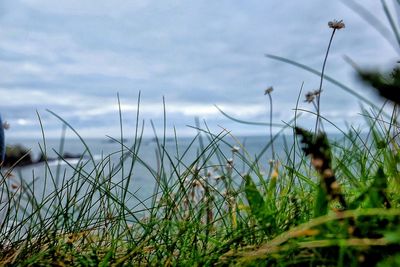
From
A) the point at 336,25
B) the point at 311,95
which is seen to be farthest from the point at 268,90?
the point at 336,25

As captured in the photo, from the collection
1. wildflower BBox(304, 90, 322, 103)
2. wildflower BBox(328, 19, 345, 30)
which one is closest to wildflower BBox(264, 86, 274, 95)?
wildflower BBox(304, 90, 322, 103)

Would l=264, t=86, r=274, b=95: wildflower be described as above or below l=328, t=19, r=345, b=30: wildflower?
below

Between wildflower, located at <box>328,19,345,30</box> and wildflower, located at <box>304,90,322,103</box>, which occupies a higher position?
wildflower, located at <box>328,19,345,30</box>

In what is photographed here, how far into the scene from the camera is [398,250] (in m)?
1.27

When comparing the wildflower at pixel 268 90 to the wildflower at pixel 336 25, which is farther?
the wildflower at pixel 268 90

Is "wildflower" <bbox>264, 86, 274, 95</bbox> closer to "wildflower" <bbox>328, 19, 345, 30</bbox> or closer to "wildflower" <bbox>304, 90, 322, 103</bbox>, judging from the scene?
"wildflower" <bbox>304, 90, 322, 103</bbox>

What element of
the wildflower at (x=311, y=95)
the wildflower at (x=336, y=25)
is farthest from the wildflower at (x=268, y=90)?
the wildflower at (x=336, y=25)

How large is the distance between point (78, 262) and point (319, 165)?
0.95m

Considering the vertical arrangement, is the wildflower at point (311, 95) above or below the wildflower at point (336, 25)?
below

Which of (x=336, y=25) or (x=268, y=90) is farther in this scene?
(x=268, y=90)

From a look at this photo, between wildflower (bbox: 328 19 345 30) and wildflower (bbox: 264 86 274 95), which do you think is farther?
wildflower (bbox: 264 86 274 95)

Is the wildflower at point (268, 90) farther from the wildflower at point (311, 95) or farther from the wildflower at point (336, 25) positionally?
the wildflower at point (336, 25)

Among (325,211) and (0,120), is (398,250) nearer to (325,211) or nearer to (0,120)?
(325,211)

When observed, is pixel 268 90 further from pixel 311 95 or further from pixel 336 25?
pixel 336 25
